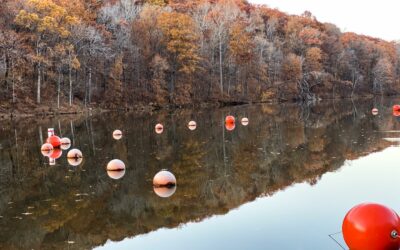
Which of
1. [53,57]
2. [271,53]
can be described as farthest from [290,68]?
[53,57]

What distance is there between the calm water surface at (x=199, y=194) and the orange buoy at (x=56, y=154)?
51cm

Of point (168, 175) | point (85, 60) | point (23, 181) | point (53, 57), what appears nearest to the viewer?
point (168, 175)

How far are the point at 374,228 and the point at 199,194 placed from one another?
604 centimetres

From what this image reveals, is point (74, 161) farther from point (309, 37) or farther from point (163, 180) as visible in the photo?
point (309, 37)

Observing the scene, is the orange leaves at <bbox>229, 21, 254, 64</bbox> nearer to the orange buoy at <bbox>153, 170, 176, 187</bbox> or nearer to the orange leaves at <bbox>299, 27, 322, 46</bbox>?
the orange leaves at <bbox>299, 27, 322, 46</bbox>

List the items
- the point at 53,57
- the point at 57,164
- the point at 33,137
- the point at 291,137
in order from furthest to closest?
the point at 53,57, the point at 33,137, the point at 291,137, the point at 57,164

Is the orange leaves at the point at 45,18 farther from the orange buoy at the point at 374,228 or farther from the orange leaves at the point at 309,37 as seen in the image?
the orange leaves at the point at 309,37

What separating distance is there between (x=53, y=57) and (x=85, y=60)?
4551 millimetres

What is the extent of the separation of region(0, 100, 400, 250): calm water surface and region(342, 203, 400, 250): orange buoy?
4.14ft

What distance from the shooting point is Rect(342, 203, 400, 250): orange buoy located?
7066 mm

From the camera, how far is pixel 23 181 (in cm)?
1473

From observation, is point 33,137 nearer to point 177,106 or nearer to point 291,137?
point 291,137

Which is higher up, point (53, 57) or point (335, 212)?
point (53, 57)

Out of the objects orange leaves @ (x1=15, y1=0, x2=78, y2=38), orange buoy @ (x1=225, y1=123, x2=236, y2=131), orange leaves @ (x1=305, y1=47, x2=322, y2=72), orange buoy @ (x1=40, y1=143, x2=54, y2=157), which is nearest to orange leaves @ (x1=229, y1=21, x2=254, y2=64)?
orange leaves @ (x1=305, y1=47, x2=322, y2=72)
